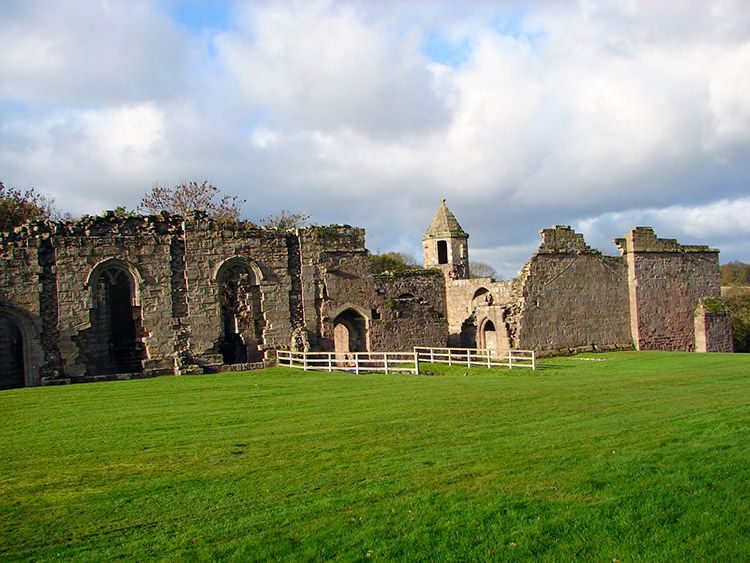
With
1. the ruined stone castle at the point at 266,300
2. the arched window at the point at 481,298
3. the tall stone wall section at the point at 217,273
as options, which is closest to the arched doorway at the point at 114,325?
the ruined stone castle at the point at 266,300

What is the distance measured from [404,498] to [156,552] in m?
2.88

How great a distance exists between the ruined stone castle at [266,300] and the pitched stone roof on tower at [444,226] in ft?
31.2

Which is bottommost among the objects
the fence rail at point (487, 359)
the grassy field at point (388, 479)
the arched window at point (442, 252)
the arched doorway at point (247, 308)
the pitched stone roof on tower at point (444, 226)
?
the grassy field at point (388, 479)

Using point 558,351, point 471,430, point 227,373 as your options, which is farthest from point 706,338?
point 471,430

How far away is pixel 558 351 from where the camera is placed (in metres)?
30.7

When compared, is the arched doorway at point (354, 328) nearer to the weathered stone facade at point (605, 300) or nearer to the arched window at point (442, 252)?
the weathered stone facade at point (605, 300)

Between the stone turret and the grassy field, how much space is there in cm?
2909

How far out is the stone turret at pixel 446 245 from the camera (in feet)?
Result: 147

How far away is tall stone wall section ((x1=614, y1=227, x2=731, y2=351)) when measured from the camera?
1276 inches

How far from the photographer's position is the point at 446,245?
149 feet

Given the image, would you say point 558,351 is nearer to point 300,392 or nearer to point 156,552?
point 300,392

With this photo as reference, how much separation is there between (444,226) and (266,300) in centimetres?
2115

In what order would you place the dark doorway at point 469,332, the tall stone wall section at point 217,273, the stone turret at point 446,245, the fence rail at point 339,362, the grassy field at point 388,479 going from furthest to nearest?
the stone turret at point 446,245
the dark doorway at point 469,332
the tall stone wall section at point 217,273
the fence rail at point 339,362
the grassy field at point 388,479

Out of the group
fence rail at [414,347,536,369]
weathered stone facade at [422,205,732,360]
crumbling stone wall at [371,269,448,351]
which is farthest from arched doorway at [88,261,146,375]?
weathered stone facade at [422,205,732,360]
